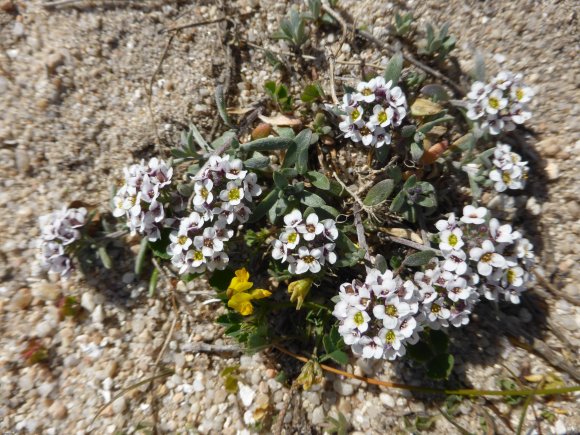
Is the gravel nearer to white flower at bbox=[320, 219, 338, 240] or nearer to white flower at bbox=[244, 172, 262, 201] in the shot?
white flower at bbox=[244, 172, 262, 201]

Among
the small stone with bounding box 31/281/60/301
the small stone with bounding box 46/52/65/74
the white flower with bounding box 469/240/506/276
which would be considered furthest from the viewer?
the small stone with bounding box 46/52/65/74

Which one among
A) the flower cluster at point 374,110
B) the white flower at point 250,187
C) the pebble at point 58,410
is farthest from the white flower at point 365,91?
the pebble at point 58,410

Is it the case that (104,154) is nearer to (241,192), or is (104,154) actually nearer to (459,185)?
(241,192)

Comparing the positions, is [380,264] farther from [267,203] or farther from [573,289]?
[573,289]

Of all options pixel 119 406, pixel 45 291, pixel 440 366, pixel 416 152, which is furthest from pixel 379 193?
pixel 45 291

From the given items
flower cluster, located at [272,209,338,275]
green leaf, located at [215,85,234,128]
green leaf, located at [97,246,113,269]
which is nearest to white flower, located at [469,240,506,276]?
flower cluster, located at [272,209,338,275]
